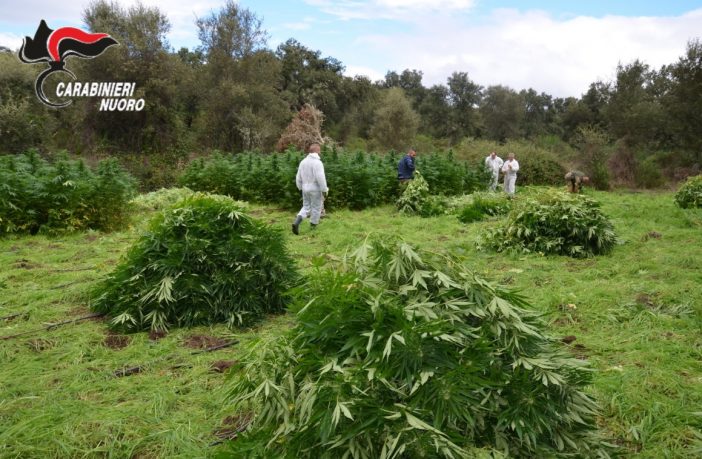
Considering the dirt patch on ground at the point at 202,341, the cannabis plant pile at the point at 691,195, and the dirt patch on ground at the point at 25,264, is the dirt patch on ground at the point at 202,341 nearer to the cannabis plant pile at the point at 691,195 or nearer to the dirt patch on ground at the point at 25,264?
the dirt patch on ground at the point at 25,264

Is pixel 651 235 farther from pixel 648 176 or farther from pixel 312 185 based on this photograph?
pixel 648 176

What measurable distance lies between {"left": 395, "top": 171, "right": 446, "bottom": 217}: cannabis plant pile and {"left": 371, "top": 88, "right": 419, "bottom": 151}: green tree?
21.9 metres

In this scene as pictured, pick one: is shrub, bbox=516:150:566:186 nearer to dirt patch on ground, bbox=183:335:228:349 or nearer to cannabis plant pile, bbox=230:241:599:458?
dirt patch on ground, bbox=183:335:228:349

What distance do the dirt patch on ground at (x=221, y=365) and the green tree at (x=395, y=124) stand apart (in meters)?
31.0

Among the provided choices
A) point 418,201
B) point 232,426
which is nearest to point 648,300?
point 232,426

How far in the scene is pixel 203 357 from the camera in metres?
4.26

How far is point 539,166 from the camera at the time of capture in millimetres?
21875

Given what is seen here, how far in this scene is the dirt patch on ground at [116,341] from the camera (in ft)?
14.8

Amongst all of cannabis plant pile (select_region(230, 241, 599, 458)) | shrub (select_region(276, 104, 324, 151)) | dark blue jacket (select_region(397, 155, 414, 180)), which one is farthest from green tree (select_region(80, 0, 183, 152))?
cannabis plant pile (select_region(230, 241, 599, 458))

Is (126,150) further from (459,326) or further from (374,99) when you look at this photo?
(459,326)

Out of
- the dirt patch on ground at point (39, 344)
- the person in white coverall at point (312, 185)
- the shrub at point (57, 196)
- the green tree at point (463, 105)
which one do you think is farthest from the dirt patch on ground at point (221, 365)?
the green tree at point (463, 105)

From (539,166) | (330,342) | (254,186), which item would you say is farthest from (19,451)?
(539,166)

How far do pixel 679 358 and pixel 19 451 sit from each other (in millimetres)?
4440

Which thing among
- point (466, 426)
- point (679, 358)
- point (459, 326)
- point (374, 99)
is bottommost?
point (679, 358)
